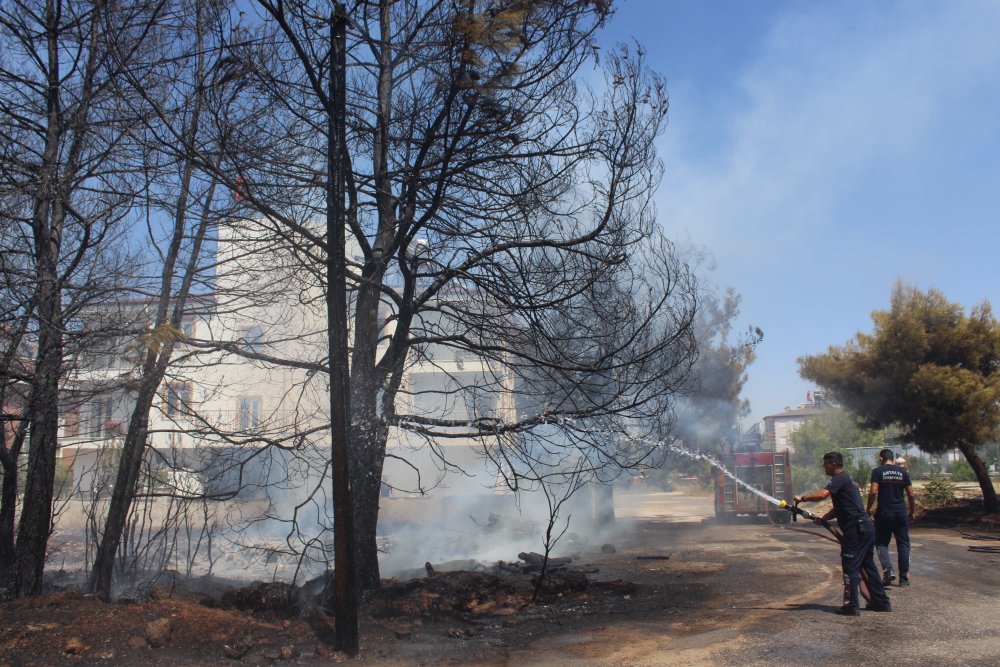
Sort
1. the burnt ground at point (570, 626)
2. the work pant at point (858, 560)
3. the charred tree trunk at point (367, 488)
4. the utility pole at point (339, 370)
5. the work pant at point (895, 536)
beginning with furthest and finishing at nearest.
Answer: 1. the work pant at point (895, 536)
2. the charred tree trunk at point (367, 488)
3. the work pant at point (858, 560)
4. the utility pole at point (339, 370)
5. the burnt ground at point (570, 626)

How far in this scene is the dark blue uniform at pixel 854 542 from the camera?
24.0 feet

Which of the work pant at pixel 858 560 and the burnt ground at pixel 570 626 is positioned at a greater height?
the work pant at pixel 858 560

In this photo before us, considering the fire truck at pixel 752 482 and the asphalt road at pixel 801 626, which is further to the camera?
the fire truck at pixel 752 482

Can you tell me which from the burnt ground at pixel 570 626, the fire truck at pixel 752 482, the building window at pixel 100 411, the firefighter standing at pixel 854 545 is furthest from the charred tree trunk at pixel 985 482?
the building window at pixel 100 411

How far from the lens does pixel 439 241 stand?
8.75 m

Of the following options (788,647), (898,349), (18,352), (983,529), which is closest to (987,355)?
(898,349)

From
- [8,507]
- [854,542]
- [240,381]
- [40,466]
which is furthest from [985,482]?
[8,507]

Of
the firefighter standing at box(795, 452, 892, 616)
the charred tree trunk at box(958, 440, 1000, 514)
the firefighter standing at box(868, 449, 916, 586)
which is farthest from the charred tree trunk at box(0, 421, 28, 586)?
the charred tree trunk at box(958, 440, 1000, 514)

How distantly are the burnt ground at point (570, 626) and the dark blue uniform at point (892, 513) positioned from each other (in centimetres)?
47

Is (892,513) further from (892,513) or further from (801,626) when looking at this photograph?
(801,626)

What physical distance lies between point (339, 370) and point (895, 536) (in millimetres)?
6883

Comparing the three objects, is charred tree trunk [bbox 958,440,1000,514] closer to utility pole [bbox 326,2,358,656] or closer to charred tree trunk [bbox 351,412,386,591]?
charred tree trunk [bbox 351,412,386,591]

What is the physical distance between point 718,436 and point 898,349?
12987 mm

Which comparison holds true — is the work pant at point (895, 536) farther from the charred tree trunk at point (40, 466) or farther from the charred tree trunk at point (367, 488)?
the charred tree trunk at point (40, 466)
